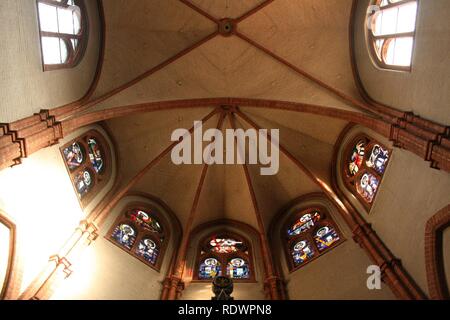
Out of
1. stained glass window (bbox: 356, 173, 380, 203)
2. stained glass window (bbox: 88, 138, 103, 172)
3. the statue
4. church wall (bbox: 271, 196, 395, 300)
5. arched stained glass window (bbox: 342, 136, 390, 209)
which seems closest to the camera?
the statue

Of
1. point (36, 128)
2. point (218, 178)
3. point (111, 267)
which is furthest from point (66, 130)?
point (218, 178)

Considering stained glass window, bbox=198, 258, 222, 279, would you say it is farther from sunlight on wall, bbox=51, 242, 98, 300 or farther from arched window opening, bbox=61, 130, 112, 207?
arched window opening, bbox=61, 130, 112, 207

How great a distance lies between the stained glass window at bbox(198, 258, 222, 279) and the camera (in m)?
13.8

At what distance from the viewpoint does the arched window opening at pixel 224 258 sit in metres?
13.9

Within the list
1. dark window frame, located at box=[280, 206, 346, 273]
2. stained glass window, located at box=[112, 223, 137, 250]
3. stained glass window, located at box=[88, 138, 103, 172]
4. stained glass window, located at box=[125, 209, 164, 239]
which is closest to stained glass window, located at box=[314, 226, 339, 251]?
dark window frame, located at box=[280, 206, 346, 273]

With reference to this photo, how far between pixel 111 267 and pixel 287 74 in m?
8.68

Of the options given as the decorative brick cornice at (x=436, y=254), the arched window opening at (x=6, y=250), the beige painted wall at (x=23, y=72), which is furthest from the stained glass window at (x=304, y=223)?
the arched window opening at (x=6, y=250)

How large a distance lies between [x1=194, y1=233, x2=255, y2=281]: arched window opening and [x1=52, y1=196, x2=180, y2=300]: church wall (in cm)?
134

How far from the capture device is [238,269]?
14.1 meters

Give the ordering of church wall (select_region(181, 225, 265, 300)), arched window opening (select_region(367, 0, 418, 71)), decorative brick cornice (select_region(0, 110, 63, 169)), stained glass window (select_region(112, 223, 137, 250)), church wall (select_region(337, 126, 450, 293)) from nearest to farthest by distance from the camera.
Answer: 1. decorative brick cornice (select_region(0, 110, 63, 169))
2. church wall (select_region(337, 126, 450, 293))
3. arched window opening (select_region(367, 0, 418, 71))
4. church wall (select_region(181, 225, 265, 300))
5. stained glass window (select_region(112, 223, 137, 250))

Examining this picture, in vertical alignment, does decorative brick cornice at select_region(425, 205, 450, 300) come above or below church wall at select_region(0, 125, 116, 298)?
below

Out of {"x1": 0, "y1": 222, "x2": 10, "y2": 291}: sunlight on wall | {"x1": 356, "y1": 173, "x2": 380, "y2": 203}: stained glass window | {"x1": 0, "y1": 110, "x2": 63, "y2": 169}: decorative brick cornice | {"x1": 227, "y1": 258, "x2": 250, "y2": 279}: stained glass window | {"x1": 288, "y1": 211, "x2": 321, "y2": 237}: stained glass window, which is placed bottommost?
{"x1": 0, "y1": 222, "x2": 10, "y2": 291}: sunlight on wall

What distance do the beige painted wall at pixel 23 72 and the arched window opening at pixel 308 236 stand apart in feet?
28.5

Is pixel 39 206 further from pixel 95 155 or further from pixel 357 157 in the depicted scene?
pixel 357 157
